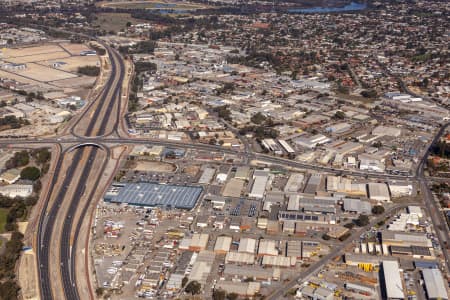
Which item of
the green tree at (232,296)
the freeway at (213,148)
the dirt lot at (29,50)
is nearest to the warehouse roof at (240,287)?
the green tree at (232,296)

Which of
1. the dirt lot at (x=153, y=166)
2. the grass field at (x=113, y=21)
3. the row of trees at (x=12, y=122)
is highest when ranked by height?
the grass field at (x=113, y=21)

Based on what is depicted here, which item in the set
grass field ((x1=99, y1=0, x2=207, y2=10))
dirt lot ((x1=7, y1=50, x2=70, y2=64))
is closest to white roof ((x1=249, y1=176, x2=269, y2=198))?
dirt lot ((x1=7, y1=50, x2=70, y2=64))

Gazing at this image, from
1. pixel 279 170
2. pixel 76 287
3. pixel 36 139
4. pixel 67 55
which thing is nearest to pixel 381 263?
pixel 279 170

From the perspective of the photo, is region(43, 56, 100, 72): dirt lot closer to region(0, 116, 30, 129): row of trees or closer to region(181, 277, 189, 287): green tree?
region(0, 116, 30, 129): row of trees

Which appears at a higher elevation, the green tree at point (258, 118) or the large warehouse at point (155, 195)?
the green tree at point (258, 118)

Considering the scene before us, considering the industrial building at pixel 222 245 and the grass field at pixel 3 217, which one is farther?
the grass field at pixel 3 217

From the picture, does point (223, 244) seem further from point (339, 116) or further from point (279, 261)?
point (339, 116)

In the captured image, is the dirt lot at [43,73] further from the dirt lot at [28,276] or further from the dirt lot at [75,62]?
the dirt lot at [28,276]
